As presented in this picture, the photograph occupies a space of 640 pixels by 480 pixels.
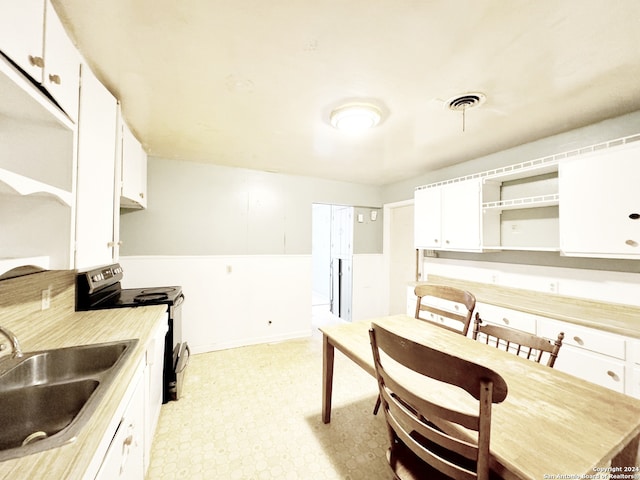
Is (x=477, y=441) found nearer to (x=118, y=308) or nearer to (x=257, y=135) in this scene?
(x=118, y=308)

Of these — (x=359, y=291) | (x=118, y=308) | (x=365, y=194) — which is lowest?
(x=359, y=291)

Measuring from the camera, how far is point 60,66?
3.39ft

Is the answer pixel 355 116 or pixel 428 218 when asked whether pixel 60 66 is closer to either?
pixel 355 116

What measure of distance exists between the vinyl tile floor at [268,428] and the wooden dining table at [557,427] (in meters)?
0.82

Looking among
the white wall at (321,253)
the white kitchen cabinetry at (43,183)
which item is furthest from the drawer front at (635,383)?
the white wall at (321,253)

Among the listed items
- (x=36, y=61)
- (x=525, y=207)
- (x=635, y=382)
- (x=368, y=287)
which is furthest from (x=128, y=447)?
(x=368, y=287)

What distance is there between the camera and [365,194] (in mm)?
4164


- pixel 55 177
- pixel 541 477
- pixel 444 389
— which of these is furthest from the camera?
pixel 55 177

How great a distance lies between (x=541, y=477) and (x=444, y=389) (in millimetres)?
385

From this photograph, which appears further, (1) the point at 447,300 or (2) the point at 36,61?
(1) the point at 447,300

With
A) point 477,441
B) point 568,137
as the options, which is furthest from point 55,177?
point 568,137

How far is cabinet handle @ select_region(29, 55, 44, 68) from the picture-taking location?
851mm

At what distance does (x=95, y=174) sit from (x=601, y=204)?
10.4 ft

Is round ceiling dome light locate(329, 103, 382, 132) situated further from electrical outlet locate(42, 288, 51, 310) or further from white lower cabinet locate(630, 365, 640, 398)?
white lower cabinet locate(630, 365, 640, 398)
